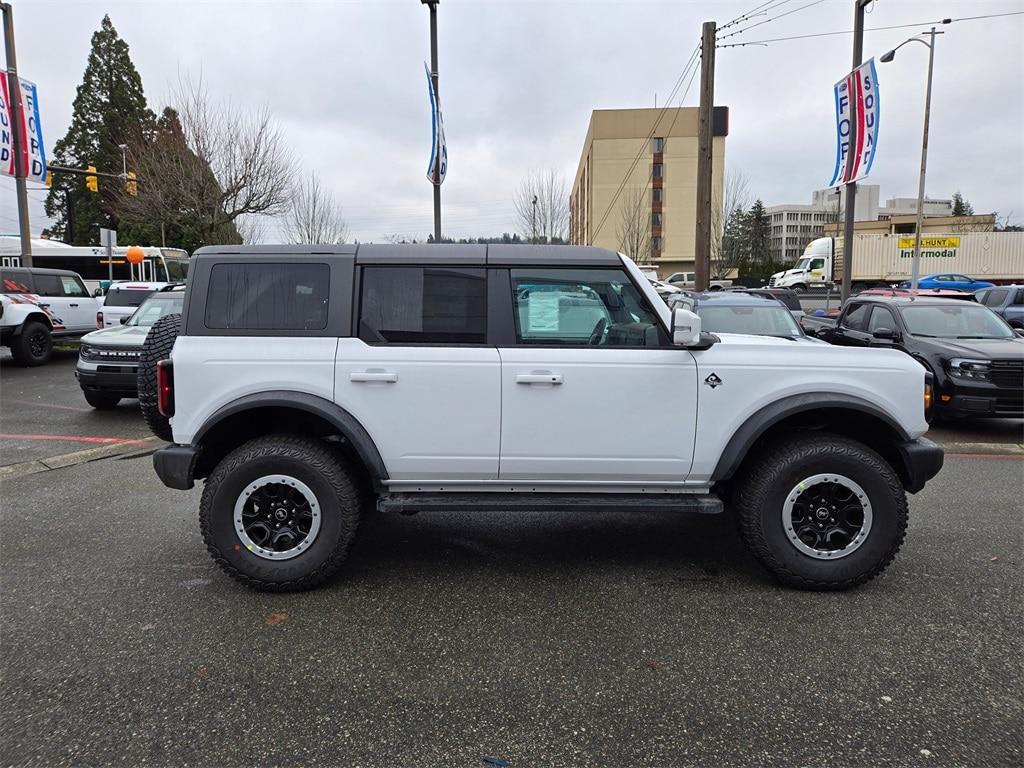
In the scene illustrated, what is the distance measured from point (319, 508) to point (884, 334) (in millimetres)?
8066

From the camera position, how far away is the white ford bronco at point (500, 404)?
3654 millimetres

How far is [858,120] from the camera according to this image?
13172mm

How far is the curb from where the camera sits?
6.27m

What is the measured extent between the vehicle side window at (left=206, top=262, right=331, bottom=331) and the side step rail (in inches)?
43.1

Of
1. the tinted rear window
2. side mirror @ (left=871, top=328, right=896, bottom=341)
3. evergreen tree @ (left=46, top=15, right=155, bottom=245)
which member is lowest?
side mirror @ (left=871, top=328, right=896, bottom=341)

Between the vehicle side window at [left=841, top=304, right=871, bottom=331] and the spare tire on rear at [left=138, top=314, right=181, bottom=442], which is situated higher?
the vehicle side window at [left=841, top=304, right=871, bottom=331]

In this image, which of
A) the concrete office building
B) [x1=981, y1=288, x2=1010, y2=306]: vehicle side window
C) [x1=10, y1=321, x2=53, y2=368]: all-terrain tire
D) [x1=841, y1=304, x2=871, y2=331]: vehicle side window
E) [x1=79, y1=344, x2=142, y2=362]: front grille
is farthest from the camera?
the concrete office building

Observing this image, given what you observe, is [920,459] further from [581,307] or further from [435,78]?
[435,78]

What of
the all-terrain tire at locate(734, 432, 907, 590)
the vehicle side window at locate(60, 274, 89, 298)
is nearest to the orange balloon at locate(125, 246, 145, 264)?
the vehicle side window at locate(60, 274, 89, 298)

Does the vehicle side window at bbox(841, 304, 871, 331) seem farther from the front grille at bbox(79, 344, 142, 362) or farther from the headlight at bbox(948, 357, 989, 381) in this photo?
the front grille at bbox(79, 344, 142, 362)

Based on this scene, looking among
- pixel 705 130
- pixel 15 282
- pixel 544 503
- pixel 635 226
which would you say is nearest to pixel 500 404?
pixel 544 503

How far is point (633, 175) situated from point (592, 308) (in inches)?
2628

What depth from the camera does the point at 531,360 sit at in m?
3.68

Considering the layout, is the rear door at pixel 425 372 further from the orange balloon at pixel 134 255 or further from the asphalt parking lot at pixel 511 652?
the orange balloon at pixel 134 255
